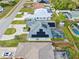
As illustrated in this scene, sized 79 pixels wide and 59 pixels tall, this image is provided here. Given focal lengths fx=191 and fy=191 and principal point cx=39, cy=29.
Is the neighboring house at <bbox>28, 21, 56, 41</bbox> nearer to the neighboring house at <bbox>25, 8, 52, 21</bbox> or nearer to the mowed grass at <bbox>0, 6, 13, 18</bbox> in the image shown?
the neighboring house at <bbox>25, 8, 52, 21</bbox>

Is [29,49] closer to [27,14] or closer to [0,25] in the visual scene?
[0,25]

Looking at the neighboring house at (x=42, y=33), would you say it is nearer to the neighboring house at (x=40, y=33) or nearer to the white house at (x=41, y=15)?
the neighboring house at (x=40, y=33)

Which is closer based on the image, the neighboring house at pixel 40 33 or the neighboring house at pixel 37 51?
the neighboring house at pixel 37 51

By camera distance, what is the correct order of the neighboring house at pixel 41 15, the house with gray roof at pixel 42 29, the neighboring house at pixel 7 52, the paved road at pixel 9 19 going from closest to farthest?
the neighboring house at pixel 7 52
the house with gray roof at pixel 42 29
the paved road at pixel 9 19
the neighboring house at pixel 41 15

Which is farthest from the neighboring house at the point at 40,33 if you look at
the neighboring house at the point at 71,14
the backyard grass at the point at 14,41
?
the neighboring house at the point at 71,14

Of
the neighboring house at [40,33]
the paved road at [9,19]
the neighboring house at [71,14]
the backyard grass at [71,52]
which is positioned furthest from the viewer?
the neighboring house at [71,14]

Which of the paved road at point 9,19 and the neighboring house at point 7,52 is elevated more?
the paved road at point 9,19

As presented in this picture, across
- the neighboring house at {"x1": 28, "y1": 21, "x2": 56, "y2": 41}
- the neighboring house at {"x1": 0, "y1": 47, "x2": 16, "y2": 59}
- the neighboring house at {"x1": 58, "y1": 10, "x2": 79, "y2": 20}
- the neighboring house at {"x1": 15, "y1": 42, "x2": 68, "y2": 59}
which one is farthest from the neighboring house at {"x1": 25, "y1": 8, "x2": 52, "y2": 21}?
the neighboring house at {"x1": 0, "y1": 47, "x2": 16, "y2": 59}

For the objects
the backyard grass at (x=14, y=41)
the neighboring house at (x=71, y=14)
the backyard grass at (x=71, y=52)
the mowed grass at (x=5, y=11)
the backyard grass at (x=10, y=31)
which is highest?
the mowed grass at (x=5, y=11)
